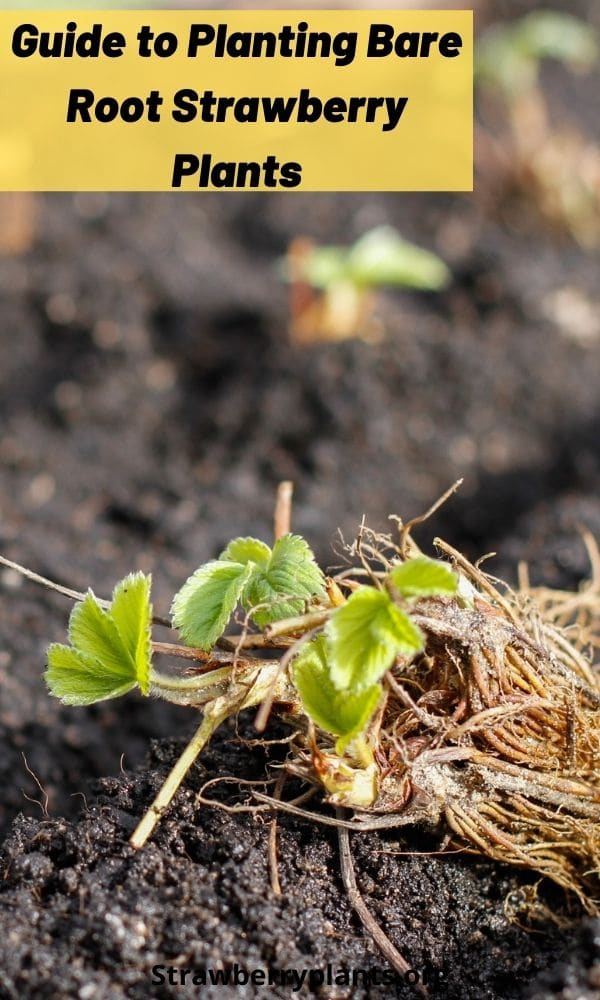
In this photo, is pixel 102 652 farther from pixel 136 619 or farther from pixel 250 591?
pixel 250 591

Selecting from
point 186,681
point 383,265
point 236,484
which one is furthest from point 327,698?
point 383,265

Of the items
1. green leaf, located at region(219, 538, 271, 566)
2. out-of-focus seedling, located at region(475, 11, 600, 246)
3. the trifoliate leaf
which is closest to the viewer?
the trifoliate leaf

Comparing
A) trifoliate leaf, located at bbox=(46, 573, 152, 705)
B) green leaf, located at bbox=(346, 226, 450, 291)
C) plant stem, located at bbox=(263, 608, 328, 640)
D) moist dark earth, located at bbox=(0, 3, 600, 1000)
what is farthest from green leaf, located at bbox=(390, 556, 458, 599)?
green leaf, located at bbox=(346, 226, 450, 291)

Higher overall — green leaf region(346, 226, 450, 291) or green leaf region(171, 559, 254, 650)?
green leaf region(346, 226, 450, 291)

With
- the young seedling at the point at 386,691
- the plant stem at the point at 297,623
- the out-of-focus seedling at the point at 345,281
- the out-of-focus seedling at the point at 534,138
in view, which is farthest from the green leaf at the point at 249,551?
the out-of-focus seedling at the point at 534,138

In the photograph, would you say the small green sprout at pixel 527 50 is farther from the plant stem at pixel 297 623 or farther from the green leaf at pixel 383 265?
the plant stem at pixel 297 623

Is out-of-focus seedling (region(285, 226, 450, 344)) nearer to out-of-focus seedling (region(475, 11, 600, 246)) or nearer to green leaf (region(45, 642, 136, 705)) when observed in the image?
out-of-focus seedling (region(475, 11, 600, 246))
